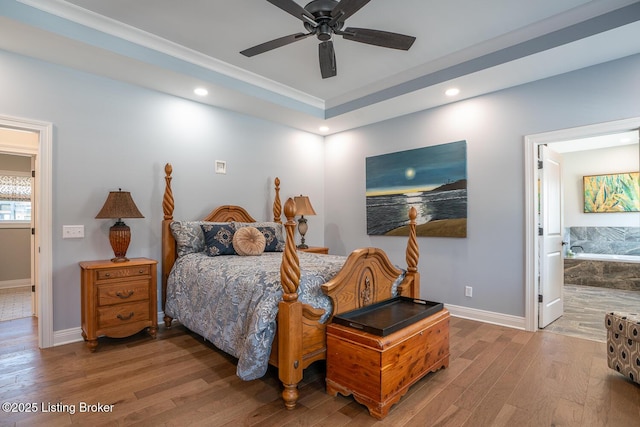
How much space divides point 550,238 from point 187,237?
3980 mm

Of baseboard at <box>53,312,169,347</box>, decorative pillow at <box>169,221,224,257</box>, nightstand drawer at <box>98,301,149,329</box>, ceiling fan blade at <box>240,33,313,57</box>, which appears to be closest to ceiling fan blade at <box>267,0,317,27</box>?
ceiling fan blade at <box>240,33,313,57</box>

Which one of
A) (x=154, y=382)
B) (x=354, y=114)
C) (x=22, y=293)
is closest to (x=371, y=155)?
(x=354, y=114)

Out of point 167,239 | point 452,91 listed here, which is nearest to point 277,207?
point 167,239

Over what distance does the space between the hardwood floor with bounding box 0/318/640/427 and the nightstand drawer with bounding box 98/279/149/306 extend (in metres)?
0.43

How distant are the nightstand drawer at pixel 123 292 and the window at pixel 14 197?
4418mm

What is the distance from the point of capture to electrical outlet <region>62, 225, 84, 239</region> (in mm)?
3097

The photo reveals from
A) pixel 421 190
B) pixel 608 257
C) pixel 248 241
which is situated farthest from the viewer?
pixel 608 257

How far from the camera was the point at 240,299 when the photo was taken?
237 cm

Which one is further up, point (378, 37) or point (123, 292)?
point (378, 37)

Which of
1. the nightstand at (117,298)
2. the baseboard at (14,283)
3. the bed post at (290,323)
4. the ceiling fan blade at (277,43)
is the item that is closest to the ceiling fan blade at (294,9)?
the ceiling fan blade at (277,43)

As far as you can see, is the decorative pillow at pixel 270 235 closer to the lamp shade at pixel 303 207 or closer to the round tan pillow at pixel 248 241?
the round tan pillow at pixel 248 241

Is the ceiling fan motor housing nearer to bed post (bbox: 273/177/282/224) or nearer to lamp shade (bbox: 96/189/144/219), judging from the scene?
lamp shade (bbox: 96/189/144/219)

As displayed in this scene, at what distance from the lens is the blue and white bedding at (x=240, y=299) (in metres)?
2.08

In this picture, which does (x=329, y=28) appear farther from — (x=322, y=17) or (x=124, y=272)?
(x=124, y=272)
